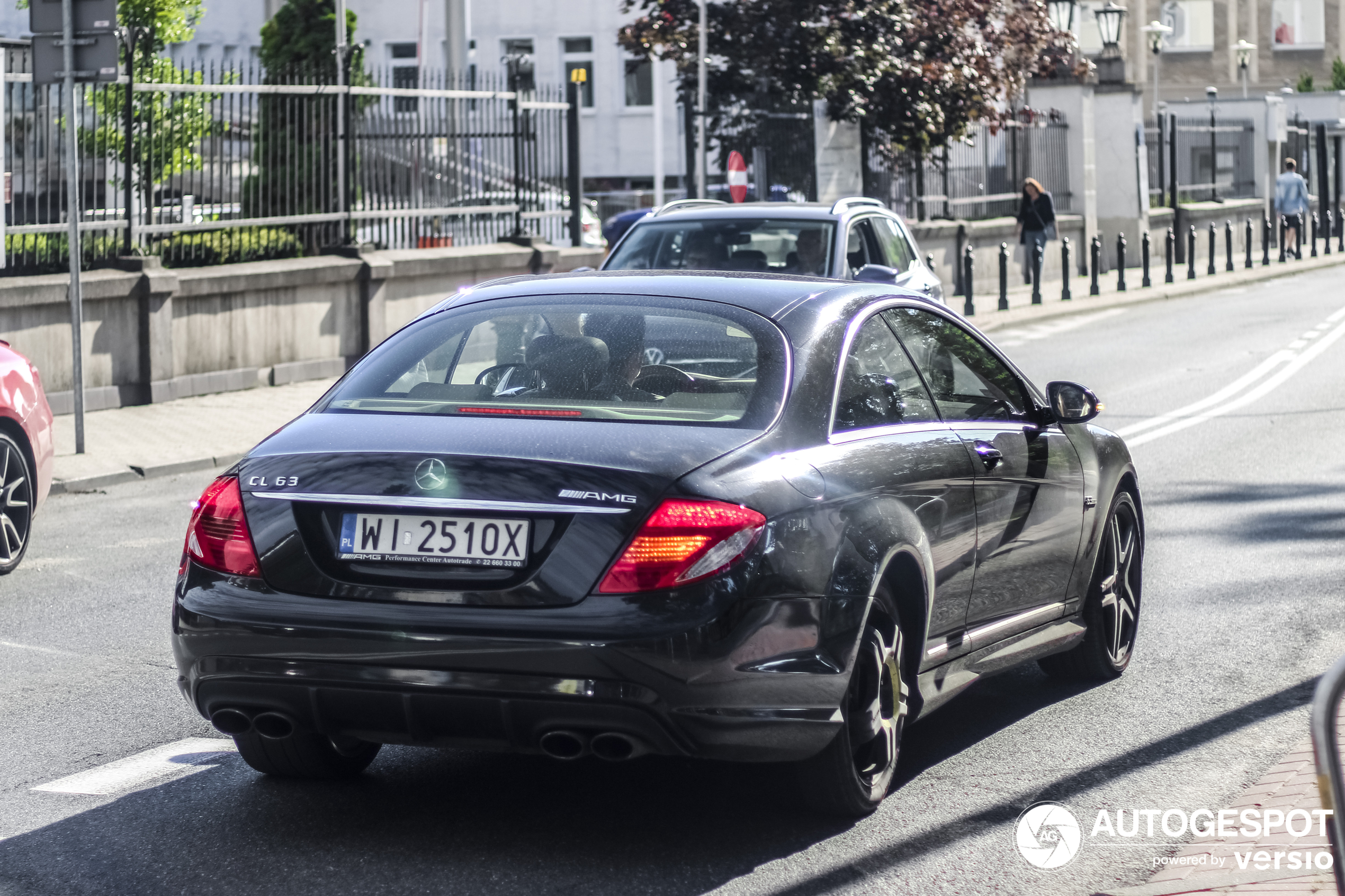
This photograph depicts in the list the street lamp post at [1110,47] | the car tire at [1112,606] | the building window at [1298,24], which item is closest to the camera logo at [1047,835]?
the car tire at [1112,606]

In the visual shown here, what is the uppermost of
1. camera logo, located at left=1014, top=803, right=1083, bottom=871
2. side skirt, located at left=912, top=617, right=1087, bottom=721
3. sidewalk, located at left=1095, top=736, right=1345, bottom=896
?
side skirt, located at left=912, top=617, right=1087, bottom=721

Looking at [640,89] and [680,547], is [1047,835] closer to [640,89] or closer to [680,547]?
[680,547]

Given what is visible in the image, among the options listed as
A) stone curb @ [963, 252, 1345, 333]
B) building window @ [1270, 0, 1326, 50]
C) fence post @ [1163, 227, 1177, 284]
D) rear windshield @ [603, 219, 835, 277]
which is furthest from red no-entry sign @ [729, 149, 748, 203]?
building window @ [1270, 0, 1326, 50]

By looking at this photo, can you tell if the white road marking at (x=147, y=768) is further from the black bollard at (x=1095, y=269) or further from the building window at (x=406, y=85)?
the black bollard at (x=1095, y=269)

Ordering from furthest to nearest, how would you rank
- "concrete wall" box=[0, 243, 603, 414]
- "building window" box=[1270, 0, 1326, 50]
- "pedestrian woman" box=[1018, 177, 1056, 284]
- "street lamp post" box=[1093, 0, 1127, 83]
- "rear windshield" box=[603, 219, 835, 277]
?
Answer: "building window" box=[1270, 0, 1326, 50] < "street lamp post" box=[1093, 0, 1127, 83] < "pedestrian woman" box=[1018, 177, 1056, 284] < "concrete wall" box=[0, 243, 603, 414] < "rear windshield" box=[603, 219, 835, 277]

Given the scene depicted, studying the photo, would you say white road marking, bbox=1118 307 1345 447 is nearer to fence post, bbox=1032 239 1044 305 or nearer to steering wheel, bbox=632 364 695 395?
fence post, bbox=1032 239 1044 305

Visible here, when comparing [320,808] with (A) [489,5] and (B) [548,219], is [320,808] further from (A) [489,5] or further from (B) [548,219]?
(A) [489,5]

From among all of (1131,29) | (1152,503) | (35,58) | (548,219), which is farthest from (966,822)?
(1131,29)

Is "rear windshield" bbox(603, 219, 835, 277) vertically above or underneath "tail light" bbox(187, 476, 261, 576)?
above

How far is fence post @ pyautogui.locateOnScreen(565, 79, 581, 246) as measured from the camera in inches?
872

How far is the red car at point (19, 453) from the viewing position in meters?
8.96

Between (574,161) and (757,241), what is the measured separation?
940 cm

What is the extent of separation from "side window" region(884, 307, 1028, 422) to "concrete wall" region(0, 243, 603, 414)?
10.3m

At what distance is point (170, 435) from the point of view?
14.3 meters
